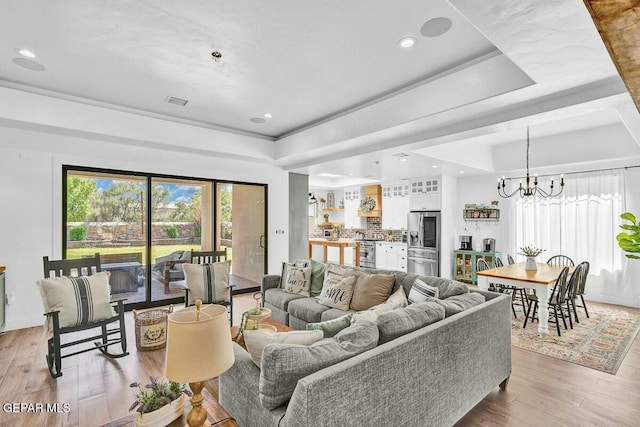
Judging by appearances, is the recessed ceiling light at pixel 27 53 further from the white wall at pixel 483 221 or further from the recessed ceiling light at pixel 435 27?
the white wall at pixel 483 221

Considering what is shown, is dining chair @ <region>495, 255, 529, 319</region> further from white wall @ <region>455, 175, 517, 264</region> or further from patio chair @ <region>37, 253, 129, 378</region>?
patio chair @ <region>37, 253, 129, 378</region>

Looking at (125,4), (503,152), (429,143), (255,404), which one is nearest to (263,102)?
(125,4)

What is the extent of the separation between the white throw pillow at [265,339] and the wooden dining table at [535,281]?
131 inches

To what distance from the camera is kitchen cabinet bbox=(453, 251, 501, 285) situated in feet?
22.3

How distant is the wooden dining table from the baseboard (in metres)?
1.86

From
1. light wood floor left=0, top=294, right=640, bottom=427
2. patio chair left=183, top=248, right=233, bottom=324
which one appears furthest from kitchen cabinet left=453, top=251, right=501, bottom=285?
patio chair left=183, top=248, right=233, bottom=324

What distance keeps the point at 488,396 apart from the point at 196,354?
253 centimetres

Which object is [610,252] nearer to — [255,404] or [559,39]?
[559,39]

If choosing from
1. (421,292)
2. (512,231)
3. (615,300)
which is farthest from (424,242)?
(421,292)

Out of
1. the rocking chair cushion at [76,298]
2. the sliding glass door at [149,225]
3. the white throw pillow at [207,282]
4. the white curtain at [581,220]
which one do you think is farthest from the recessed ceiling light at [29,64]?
the white curtain at [581,220]

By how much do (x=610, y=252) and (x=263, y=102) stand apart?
20.7 ft

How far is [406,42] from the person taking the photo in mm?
2637

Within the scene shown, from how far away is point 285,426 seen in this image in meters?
1.36

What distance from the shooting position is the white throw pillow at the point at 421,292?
284 cm
